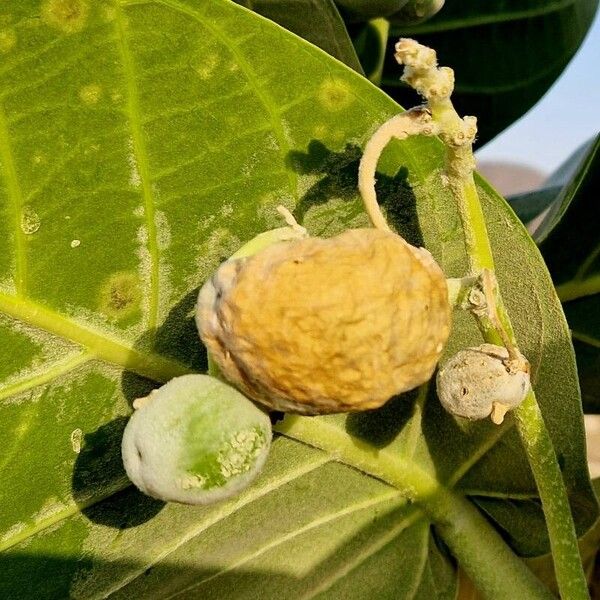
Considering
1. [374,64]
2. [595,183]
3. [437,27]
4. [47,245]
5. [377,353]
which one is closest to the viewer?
[377,353]

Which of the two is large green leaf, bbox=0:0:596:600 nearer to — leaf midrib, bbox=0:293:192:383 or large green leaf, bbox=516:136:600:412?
leaf midrib, bbox=0:293:192:383

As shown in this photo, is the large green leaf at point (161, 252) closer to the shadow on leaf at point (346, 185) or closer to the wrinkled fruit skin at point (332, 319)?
the shadow on leaf at point (346, 185)

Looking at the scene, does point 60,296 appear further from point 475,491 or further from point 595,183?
point 595,183

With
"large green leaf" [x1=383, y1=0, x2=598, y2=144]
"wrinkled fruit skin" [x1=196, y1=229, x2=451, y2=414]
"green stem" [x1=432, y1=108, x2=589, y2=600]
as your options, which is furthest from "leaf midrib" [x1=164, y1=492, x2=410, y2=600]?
"large green leaf" [x1=383, y1=0, x2=598, y2=144]

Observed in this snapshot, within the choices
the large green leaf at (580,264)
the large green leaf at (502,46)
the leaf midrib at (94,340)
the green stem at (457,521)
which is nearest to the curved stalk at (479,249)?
the green stem at (457,521)

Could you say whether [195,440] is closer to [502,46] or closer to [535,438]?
[535,438]

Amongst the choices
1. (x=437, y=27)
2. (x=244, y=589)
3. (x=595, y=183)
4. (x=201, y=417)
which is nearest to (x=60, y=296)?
(x=201, y=417)
